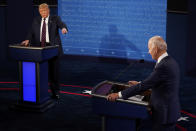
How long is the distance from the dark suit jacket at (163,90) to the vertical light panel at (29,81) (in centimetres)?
257

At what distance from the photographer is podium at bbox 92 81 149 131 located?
3.32 meters

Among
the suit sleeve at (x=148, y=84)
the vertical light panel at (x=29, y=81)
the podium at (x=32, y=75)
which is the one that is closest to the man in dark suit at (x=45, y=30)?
the podium at (x=32, y=75)

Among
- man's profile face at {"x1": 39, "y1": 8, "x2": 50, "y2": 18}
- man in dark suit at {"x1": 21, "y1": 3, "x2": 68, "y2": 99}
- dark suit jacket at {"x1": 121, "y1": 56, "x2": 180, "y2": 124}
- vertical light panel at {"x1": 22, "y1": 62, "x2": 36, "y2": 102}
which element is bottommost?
vertical light panel at {"x1": 22, "y1": 62, "x2": 36, "y2": 102}

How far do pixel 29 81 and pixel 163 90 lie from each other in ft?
9.51

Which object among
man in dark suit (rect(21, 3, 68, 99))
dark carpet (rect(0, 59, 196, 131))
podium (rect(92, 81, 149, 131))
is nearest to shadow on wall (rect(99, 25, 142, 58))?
dark carpet (rect(0, 59, 196, 131))

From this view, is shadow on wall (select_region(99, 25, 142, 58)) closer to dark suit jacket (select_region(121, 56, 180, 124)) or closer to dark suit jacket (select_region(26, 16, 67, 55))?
dark suit jacket (select_region(26, 16, 67, 55))

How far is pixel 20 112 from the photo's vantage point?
5.68 meters

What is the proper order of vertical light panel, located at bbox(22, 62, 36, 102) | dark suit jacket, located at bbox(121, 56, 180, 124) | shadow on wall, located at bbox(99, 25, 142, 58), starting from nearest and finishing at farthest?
1. dark suit jacket, located at bbox(121, 56, 180, 124)
2. vertical light panel, located at bbox(22, 62, 36, 102)
3. shadow on wall, located at bbox(99, 25, 142, 58)

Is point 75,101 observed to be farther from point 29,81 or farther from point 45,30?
point 45,30

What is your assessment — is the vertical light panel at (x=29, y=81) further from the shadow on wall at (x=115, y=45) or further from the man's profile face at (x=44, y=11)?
the shadow on wall at (x=115, y=45)

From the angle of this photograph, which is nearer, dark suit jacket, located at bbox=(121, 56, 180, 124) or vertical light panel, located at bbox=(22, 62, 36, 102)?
dark suit jacket, located at bbox=(121, 56, 180, 124)

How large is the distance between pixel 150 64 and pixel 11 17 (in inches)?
153

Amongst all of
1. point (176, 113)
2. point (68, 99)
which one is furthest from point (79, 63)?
point (176, 113)

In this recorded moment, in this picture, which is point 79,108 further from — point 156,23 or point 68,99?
point 156,23
